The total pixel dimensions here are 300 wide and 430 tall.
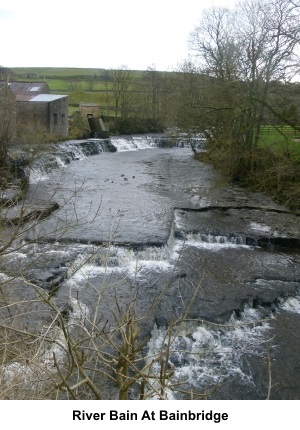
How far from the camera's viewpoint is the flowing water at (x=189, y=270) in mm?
7988

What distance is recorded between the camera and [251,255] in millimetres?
13461

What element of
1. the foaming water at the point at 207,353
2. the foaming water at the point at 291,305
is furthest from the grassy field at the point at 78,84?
the foaming water at the point at 207,353

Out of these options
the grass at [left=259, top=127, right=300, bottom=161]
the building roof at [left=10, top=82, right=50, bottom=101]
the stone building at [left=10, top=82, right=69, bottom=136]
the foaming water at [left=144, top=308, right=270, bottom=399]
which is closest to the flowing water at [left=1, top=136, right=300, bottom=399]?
the foaming water at [left=144, top=308, right=270, bottom=399]

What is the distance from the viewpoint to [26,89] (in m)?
36.2

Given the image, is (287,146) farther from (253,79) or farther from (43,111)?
(43,111)

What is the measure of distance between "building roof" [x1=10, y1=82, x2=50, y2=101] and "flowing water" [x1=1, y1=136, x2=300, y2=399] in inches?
507

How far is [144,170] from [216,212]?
9.56m

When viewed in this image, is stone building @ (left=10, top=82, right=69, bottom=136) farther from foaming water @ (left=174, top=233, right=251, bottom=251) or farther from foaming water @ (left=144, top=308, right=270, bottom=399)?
foaming water @ (left=144, top=308, right=270, bottom=399)

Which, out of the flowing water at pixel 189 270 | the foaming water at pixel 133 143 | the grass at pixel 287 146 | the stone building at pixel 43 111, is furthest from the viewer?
the foaming water at pixel 133 143

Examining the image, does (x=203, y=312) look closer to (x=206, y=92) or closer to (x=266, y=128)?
(x=266, y=128)

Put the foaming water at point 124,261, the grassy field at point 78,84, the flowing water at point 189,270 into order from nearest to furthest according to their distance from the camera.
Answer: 1. the flowing water at point 189,270
2. the foaming water at point 124,261
3. the grassy field at point 78,84

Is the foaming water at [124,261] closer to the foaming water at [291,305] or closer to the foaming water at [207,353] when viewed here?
the foaming water at [207,353]

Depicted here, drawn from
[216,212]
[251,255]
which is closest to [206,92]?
[216,212]

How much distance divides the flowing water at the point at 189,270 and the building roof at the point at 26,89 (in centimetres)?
1287
